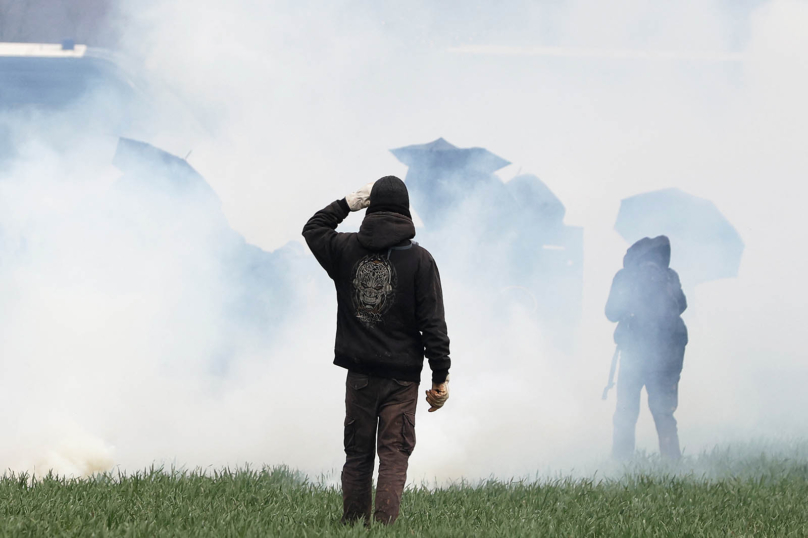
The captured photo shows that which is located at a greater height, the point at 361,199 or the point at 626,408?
the point at 361,199

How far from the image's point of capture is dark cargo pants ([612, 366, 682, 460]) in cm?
718

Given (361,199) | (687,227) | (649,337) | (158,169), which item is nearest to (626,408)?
(649,337)

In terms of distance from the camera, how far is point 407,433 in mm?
4035

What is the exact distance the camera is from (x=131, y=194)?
286 inches

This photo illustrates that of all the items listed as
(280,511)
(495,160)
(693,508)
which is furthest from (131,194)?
(693,508)

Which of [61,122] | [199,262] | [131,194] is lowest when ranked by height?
[199,262]

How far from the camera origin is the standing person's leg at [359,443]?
13.1ft

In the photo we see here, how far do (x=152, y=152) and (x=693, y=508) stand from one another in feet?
17.0

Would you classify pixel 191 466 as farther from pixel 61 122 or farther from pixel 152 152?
pixel 61 122

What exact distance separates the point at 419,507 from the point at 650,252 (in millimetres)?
3635

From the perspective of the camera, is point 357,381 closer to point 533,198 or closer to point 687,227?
point 533,198

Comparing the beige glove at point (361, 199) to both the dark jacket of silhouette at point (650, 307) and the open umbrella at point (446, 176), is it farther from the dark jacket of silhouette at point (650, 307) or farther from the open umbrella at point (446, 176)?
the dark jacket of silhouette at point (650, 307)

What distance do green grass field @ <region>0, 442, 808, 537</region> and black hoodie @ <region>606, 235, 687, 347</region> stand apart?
1525mm

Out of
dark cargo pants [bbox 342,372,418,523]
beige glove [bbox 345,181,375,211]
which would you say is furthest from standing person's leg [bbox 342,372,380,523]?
beige glove [bbox 345,181,375,211]
